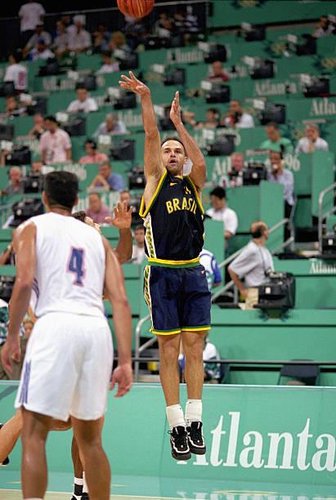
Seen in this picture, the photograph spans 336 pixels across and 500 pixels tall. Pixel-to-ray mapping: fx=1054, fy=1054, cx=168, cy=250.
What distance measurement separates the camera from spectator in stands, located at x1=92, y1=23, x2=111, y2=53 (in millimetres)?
22312

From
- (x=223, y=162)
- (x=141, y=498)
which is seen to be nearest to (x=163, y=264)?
(x=141, y=498)

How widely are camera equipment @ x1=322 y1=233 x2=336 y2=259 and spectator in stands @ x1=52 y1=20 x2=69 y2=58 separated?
11160 millimetres

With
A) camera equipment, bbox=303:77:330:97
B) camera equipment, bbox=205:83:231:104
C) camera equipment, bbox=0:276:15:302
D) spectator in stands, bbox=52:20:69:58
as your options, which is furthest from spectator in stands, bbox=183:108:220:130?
spectator in stands, bbox=52:20:69:58

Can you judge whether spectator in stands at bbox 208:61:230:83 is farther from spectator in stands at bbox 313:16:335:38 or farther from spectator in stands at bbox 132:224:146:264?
spectator in stands at bbox 132:224:146:264

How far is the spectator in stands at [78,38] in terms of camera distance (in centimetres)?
2264

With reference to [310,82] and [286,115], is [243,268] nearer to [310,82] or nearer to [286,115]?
[286,115]

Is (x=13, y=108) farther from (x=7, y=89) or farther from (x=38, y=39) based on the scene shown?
(x=38, y=39)

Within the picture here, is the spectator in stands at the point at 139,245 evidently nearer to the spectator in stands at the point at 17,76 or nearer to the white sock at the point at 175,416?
the white sock at the point at 175,416

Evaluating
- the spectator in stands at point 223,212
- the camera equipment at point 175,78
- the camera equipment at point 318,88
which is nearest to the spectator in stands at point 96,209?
the spectator in stands at point 223,212

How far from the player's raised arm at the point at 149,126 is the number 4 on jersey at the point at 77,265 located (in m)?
2.03

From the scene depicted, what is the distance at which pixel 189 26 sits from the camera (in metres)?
22.2

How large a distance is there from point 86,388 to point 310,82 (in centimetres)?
1347

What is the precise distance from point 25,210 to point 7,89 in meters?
6.98

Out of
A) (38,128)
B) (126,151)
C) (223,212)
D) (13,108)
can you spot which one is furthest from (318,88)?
(13,108)
